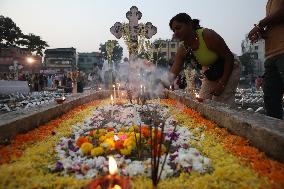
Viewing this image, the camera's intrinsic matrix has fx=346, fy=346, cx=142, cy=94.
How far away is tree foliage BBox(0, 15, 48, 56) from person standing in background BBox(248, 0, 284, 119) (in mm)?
56388

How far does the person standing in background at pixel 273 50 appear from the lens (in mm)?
4973

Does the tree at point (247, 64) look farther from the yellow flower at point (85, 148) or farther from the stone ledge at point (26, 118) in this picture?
the yellow flower at point (85, 148)

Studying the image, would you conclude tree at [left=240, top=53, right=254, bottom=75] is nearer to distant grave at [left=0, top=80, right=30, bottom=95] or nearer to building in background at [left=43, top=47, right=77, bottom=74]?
building in background at [left=43, top=47, right=77, bottom=74]

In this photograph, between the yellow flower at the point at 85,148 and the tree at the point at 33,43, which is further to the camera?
the tree at the point at 33,43

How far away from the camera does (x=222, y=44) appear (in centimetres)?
602

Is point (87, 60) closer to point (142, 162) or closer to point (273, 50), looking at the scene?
point (273, 50)

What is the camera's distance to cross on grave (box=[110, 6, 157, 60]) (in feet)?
62.5

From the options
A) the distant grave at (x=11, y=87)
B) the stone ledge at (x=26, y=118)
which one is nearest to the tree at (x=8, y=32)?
the distant grave at (x=11, y=87)

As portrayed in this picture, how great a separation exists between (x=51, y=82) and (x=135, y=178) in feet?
154

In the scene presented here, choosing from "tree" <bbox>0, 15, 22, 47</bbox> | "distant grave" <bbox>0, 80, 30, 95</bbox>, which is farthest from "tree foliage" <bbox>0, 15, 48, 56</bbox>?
"distant grave" <bbox>0, 80, 30, 95</bbox>

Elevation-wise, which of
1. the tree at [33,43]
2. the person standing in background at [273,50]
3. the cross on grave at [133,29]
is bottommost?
the person standing in background at [273,50]

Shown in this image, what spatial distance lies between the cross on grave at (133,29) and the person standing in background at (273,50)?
13717 millimetres

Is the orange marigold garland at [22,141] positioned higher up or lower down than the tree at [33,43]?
lower down

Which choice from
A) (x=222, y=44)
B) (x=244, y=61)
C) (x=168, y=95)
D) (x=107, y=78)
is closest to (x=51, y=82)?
(x=107, y=78)
